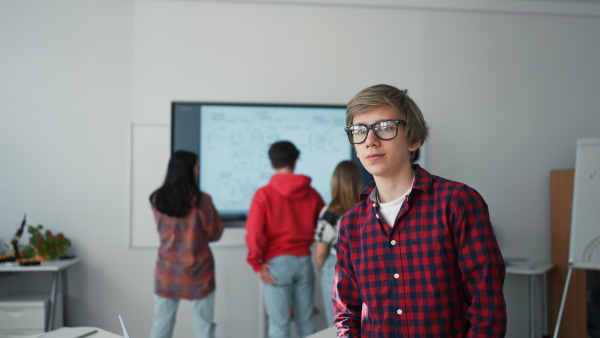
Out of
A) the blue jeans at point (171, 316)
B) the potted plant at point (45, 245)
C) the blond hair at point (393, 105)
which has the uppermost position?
the blond hair at point (393, 105)

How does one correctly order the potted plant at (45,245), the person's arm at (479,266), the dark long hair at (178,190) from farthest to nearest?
the potted plant at (45,245) < the dark long hair at (178,190) < the person's arm at (479,266)

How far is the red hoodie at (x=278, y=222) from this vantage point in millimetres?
2984

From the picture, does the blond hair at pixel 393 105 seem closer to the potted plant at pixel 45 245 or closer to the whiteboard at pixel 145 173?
the whiteboard at pixel 145 173

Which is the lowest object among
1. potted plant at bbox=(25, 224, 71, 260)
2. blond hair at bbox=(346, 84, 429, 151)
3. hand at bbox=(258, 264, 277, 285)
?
hand at bbox=(258, 264, 277, 285)

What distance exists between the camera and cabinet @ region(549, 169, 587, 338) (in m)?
3.84

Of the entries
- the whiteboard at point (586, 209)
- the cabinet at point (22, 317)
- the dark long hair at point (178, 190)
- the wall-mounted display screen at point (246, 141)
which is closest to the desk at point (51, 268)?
the cabinet at point (22, 317)

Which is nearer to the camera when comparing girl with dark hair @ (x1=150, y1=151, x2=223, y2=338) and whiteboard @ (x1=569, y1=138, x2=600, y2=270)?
girl with dark hair @ (x1=150, y1=151, x2=223, y2=338)

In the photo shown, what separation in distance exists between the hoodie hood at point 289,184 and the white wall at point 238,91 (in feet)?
3.59

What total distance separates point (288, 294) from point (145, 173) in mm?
1527

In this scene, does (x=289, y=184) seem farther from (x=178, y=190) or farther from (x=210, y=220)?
(x=178, y=190)

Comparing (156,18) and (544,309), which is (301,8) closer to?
(156,18)

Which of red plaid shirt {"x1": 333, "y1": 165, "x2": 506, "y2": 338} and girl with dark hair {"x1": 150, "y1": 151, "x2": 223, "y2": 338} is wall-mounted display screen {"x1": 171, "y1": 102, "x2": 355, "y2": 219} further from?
red plaid shirt {"x1": 333, "y1": 165, "x2": 506, "y2": 338}

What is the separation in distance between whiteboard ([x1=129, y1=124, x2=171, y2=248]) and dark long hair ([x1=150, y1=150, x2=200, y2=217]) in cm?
92

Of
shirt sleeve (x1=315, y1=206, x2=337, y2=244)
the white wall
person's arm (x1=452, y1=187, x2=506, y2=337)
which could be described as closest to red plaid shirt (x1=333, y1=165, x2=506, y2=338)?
person's arm (x1=452, y1=187, x2=506, y2=337)
